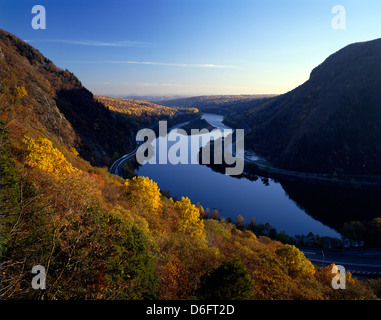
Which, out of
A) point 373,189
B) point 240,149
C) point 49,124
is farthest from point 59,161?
point 240,149

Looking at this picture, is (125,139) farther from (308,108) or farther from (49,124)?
(308,108)

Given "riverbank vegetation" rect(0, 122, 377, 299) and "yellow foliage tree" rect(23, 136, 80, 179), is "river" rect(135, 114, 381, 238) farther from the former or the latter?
"yellow foliage tree" rect(23, 136, 80, 179)

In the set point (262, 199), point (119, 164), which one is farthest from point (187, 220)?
point (119, 164)

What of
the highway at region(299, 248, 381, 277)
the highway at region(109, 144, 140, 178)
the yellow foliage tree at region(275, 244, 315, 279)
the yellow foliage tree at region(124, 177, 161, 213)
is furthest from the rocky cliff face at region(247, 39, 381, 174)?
the yellow foliage tree at region(124, 177, 161, 213)

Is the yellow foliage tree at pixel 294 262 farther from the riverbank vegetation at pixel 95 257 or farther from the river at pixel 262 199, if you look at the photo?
the river at pixel 262 199

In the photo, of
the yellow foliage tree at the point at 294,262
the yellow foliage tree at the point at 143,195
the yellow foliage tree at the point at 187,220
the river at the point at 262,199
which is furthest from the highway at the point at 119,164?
the yellow foliage tree at the point at 294,262

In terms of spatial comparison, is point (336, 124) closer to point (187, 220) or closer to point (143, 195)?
point (187, 220)
